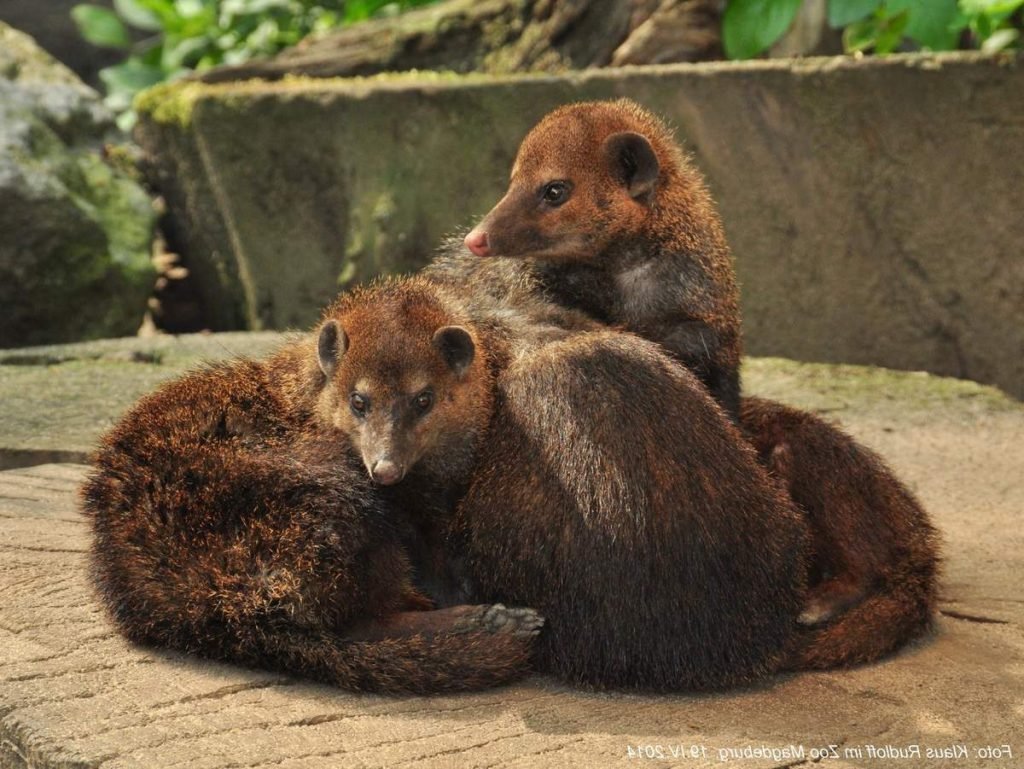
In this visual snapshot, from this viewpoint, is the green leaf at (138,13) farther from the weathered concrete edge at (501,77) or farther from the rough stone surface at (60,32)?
the rough stone surface at (60,32)

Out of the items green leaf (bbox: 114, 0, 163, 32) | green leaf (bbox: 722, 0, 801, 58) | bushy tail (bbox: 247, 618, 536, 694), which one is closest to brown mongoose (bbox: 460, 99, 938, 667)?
bushy tail (bbox: 247, 618, 536, 694)

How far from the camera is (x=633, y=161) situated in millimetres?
4938

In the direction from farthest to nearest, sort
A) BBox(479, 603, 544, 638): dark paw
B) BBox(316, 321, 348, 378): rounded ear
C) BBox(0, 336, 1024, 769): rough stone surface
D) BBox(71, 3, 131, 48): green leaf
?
BBox(71, 3, 131, 48): green leaf < BBox(316, 321, 348, 378): rounded ear < BBox(479, 603, 544, 638): dark paw < BBox(0, 336, 1024, 769): rough stone surface

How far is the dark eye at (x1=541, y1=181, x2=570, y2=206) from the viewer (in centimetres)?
493

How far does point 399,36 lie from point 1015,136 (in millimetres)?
4431

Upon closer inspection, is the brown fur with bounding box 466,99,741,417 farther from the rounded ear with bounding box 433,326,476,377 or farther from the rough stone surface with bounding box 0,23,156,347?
the rough stone surface with bounding box 0,23,156,347

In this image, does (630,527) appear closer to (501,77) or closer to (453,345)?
(453,345)

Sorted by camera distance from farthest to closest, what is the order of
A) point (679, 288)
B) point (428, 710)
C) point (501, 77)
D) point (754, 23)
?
1. point (501, 77)
2. point (754, 23)
3. point (679, 288)
4. point (428, 710)

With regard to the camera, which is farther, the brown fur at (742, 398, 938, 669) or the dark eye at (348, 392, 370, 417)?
the brown fur at (742, 398, 938, 669)

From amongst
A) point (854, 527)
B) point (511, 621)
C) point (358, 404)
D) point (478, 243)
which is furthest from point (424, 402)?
point (854, 527)

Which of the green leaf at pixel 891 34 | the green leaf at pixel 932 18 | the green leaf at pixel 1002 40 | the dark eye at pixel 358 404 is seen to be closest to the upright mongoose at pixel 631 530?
the dark eye at pixel 358 404

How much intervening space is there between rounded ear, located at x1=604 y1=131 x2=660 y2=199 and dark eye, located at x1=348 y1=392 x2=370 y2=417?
1.30 metres

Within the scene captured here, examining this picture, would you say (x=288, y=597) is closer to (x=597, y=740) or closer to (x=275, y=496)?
(x=275, y=496)

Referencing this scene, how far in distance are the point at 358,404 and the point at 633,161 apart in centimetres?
141
